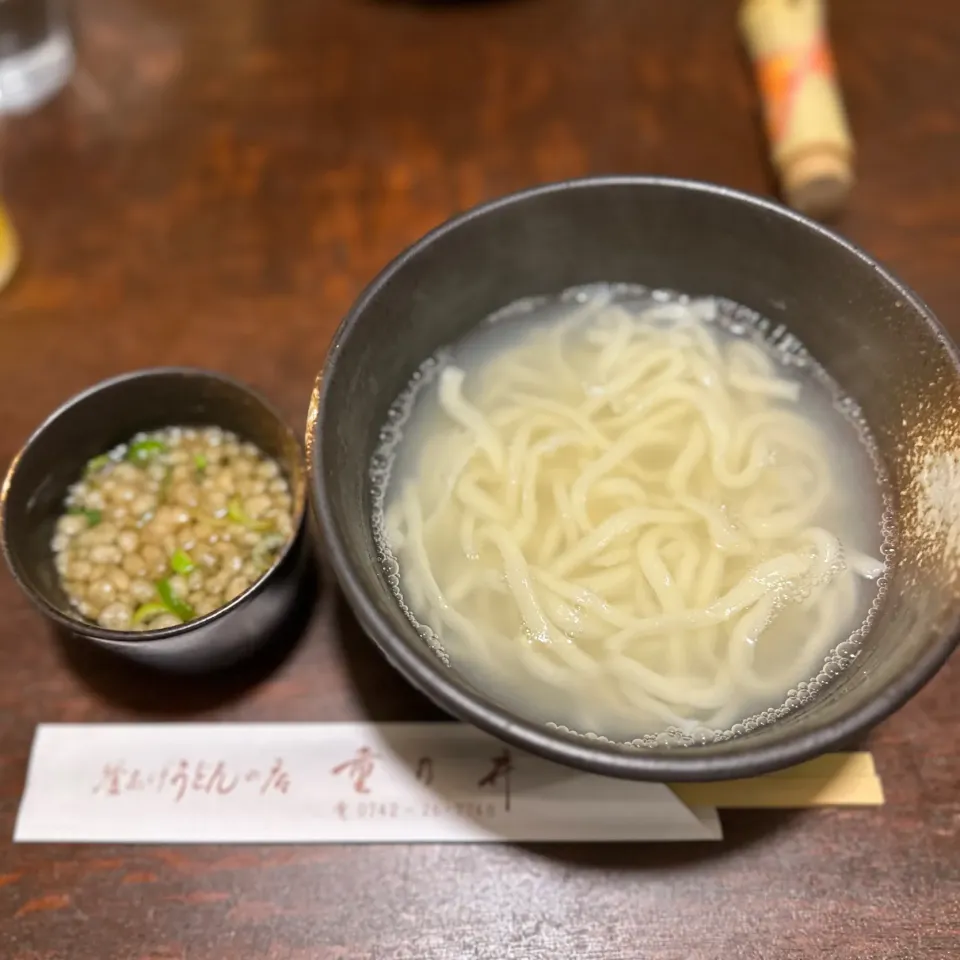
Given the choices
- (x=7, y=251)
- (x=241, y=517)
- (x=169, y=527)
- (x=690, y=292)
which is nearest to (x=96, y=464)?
(x=169, y=527)

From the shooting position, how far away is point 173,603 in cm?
157

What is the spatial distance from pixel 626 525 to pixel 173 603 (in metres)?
0.81

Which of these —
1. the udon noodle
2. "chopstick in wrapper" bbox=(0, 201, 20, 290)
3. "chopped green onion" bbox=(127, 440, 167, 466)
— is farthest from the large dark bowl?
"chopstick in wrapper" bbox=(0, 201, 20, 290)

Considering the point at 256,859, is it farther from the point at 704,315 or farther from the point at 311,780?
the point at 704,315

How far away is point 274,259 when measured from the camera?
214 cm

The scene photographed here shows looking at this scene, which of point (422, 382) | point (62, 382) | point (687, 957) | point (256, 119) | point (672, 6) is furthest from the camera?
point (672, 6)

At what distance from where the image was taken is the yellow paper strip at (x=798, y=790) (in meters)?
1.45

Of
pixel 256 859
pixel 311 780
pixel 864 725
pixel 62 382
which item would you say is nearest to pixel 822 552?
pixel 864 725

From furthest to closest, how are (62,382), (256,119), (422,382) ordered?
(256,119)
(62,382)
(422,382)

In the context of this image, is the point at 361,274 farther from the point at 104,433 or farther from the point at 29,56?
the point at 29,56

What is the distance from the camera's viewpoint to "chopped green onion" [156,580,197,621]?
1.55 metres

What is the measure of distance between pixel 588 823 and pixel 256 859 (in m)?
0.55

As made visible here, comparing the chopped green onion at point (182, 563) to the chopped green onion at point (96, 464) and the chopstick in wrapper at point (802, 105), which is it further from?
the chopstick in wrapper at point (802, 105)

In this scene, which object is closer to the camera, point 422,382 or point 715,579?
point 715,579
